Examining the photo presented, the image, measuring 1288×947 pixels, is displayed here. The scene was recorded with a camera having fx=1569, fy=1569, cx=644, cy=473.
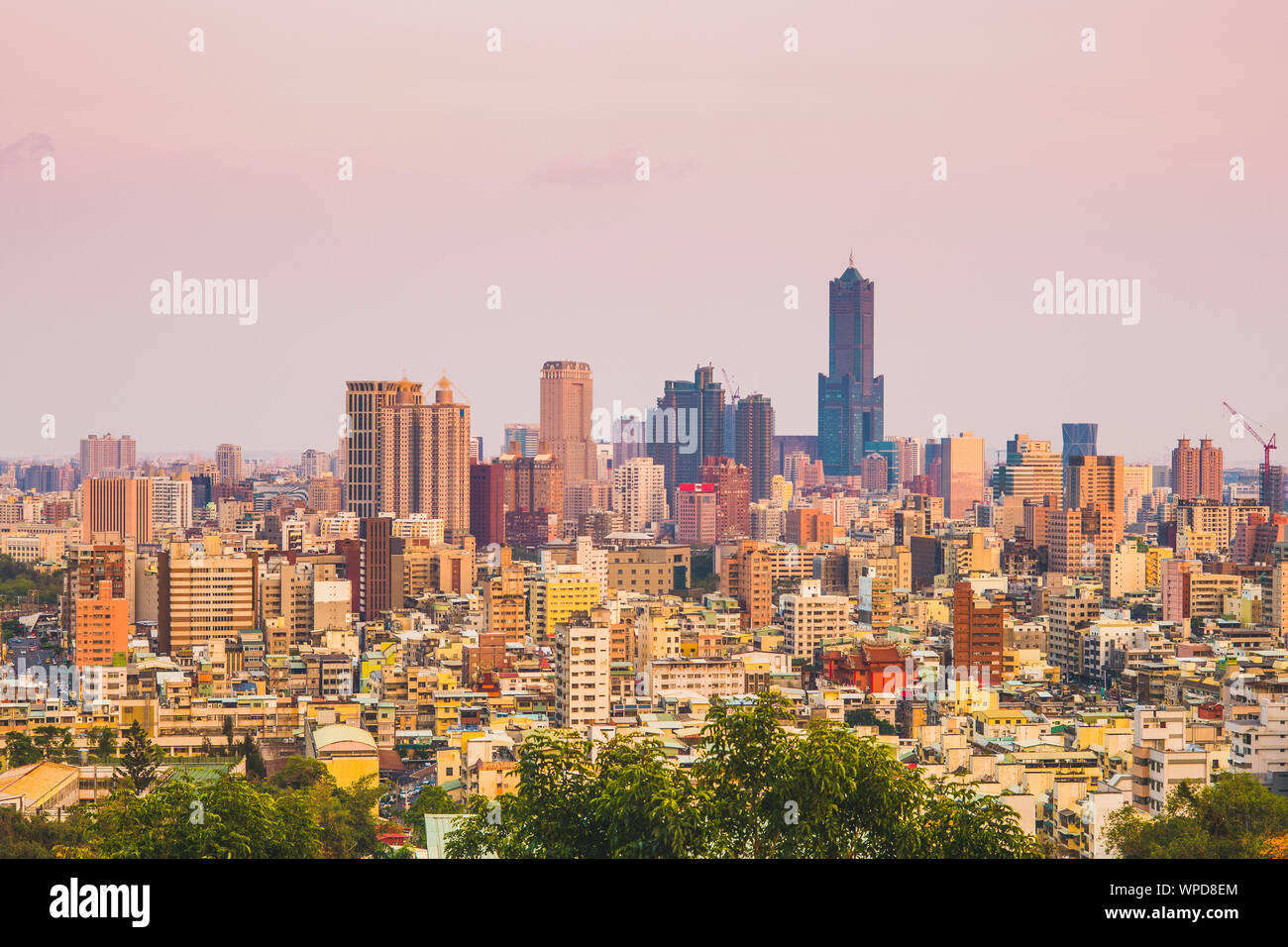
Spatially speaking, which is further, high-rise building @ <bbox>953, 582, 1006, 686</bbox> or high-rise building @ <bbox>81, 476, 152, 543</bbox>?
high-rise building @ <bbox>81, 476, 152, 543</bbox>

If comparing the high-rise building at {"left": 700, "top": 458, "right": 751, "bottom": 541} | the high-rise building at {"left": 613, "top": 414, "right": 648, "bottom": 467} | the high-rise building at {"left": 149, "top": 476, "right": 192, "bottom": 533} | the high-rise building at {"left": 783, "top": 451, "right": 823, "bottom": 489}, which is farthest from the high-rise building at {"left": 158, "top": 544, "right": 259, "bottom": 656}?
the high-rise building at {"left": 783, "top": 451, "right": 823, "bottom": 489}

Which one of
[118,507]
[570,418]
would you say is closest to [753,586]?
[118,507]

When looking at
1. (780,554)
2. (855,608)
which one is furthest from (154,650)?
(780,554)

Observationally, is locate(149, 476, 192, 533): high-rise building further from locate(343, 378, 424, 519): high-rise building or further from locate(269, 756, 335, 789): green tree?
locate(269, 756, 335, 789): green tree

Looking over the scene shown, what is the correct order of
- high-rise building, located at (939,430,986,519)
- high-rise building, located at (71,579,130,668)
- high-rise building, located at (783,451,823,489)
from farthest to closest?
high-rise building, located at (783,451,823,489) → high-rise building, located at (939,430,986,519) → high-rise building, located at (71,579,130,668)

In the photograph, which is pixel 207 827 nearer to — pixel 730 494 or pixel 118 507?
pixel 118 507

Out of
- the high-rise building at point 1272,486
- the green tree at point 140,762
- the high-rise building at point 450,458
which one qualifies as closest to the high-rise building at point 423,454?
the high-rise building at point 450,458

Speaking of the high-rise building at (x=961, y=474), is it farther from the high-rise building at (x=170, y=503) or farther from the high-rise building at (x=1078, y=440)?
the high-rise building at (x=170, y=503)

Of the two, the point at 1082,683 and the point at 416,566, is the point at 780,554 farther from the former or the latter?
the point at 1082,683
